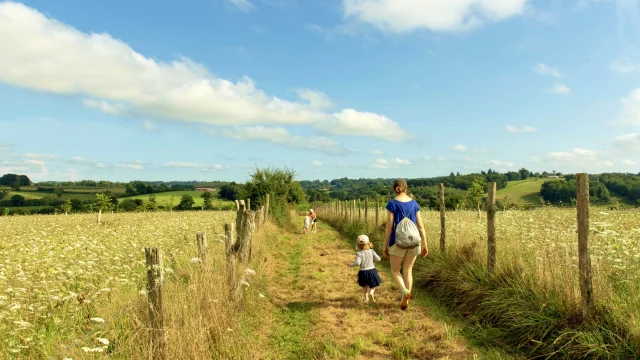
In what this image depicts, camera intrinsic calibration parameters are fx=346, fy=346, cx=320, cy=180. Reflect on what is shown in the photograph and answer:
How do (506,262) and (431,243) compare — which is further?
(431,243)

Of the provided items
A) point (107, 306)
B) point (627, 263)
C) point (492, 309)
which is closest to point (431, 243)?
point (492, 309)

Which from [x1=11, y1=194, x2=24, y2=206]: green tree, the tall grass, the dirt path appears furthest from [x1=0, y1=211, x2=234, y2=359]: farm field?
[x1=11, y1=194, x2=24, y2=206]: green tree

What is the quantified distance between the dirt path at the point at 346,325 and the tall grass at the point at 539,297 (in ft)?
2.65

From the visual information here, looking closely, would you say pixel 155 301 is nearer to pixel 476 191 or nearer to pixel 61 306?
pixel 61 306

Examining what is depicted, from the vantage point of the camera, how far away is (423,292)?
A: 7.93 meters

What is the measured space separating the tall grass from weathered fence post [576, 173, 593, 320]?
0.39ft

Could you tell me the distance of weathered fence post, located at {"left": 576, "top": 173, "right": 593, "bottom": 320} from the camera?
4.65 m

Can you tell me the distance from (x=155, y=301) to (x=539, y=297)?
547cm

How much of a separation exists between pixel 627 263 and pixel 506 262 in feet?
5.76

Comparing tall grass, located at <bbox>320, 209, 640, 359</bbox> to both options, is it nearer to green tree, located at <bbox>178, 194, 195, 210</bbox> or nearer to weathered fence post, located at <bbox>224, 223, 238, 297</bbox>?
weathered fence post, located at <bbox>224, 223, 238, 297</bbox>

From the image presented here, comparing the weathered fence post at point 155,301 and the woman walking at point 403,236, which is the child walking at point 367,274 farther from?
the weathered fence post at point 155,301

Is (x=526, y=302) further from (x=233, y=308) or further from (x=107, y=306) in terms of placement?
(x=107, y=306)

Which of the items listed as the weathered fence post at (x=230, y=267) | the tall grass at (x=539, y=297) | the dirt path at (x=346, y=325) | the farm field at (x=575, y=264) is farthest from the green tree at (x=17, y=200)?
the farm field at (x=575, y=264)

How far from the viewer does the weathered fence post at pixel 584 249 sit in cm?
465
